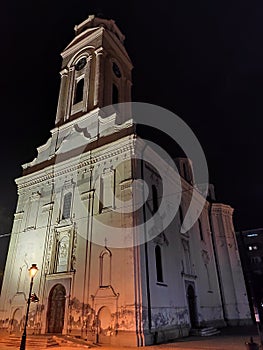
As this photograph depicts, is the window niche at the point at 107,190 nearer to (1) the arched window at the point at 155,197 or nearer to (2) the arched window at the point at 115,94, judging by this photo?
(1) the arched window at the point at 155,197

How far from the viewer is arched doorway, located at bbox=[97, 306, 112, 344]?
1259 centimetres

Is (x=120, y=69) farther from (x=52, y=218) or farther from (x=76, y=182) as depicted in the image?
(x=52, y=218)

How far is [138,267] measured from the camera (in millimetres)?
13164

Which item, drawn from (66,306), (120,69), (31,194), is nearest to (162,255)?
(66,306)

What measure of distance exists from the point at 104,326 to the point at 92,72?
19322mm

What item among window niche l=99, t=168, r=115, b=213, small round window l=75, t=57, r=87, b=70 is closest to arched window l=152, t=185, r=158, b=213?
window niche l=99, t=168, r=115, b=213

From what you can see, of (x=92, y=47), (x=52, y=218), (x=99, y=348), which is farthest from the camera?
(x=92, y=47)

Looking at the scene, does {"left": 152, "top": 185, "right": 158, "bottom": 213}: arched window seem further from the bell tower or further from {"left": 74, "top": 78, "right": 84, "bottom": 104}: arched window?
{"left": 74, "top": 78, "right": 84, "bottom": 104}: arched window

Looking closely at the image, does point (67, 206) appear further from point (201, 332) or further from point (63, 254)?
point (201, 332)

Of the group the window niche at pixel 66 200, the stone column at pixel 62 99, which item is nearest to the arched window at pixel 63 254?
the window niche at pixel 66 200

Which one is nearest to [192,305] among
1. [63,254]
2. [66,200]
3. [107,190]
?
[63,254]

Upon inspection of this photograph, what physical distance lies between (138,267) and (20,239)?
9.43m

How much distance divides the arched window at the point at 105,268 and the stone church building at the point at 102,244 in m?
0.05

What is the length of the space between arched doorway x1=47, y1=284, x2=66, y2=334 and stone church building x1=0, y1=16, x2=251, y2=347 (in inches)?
1.9
